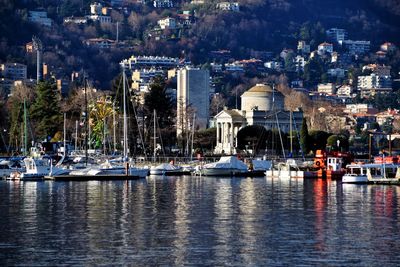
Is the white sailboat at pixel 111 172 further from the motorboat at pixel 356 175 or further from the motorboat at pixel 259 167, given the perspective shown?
the motorboat at pixel 356 175

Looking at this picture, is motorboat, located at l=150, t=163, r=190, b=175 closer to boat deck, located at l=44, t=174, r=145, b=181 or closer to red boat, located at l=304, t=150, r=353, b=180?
boat deck, located at l=44, t=174, r=145, b=181

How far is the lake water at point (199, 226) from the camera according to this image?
3494 cm

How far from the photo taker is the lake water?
115 ft

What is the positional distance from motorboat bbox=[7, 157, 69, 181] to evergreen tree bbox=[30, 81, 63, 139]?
96.5ft

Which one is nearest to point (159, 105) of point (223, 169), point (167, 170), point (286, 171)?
point (167, 170)

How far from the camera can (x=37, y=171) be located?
7244cm

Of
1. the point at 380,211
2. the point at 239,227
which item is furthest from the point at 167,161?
the point at 239,227

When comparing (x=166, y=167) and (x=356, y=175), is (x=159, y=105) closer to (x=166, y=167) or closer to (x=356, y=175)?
(x=166, y=167)

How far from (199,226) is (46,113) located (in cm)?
6412

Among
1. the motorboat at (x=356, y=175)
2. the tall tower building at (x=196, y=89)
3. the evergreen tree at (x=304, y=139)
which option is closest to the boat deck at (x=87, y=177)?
the motorboat at (x=356, y=175)

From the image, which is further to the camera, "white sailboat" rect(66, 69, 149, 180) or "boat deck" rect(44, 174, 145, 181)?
"white sailboat" rect(66, 69, 149, 180)

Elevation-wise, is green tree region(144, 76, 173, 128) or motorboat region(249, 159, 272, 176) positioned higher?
green tree region(144, 76, 173, 128)

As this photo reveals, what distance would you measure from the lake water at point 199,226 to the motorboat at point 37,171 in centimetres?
864

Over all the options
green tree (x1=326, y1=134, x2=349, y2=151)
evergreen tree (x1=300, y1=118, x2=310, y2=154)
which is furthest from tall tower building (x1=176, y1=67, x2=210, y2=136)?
evergreen tree (x1=300, y1=118, x2=310, y2=154)
